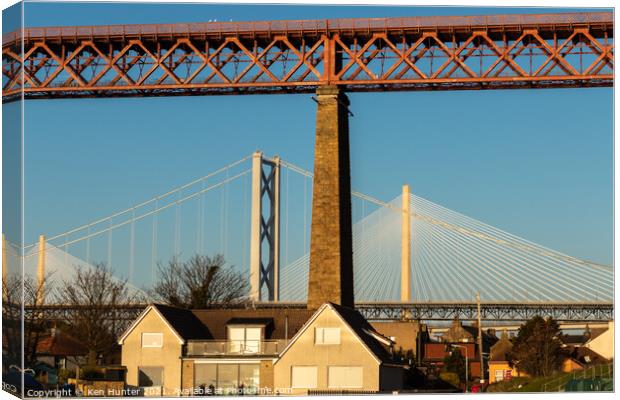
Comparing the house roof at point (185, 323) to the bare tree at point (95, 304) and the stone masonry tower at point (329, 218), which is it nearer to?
the stone masonry tower at point (329, 218)

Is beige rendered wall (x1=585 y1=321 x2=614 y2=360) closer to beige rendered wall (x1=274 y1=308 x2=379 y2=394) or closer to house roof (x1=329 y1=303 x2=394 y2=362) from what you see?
house roof (x1=329 y1=303 x2=394 y2=362)

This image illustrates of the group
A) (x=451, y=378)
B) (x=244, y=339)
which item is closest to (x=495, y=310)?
(x=451, y=378)

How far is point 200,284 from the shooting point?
72250mm

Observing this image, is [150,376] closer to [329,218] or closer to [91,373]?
[91,373]

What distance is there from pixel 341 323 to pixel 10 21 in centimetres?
1310

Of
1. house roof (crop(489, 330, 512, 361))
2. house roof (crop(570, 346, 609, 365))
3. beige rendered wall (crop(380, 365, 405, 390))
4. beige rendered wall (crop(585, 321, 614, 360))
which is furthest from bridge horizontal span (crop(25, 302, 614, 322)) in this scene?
beige rendered wall (crop(380, 365, 405, 390))

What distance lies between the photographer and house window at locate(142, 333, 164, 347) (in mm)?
43781

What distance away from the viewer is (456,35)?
50.5 metres

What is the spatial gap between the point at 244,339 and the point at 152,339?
9.62 feet

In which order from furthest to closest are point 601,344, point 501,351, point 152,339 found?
1. point 501,351
2. point 601,344
3. point 152,339

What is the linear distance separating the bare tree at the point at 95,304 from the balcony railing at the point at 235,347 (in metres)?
8.67

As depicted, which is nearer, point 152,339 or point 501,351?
point 152,339

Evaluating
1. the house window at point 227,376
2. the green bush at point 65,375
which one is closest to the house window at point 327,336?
the house window at point 227,376

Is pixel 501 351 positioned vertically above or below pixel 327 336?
below
